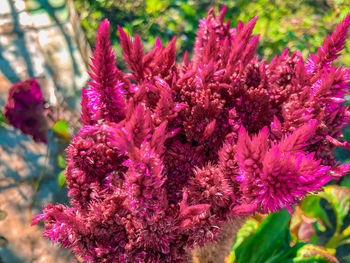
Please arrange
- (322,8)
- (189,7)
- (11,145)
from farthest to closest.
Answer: (322,8), (189,7), (11,145)

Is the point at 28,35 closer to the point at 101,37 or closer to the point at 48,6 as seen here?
the point at 48,6

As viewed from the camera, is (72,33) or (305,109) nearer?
(305,109)

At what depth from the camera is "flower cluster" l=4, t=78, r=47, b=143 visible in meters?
1.41

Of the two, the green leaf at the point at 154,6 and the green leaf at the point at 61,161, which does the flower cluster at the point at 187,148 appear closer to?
the green leaf at the point at 61,161

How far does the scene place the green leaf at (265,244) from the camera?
3.80 feet

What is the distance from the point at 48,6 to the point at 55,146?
4.37 ft

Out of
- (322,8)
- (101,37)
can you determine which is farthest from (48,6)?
(322,8)

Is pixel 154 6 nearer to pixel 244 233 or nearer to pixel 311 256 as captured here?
pixel 244 233

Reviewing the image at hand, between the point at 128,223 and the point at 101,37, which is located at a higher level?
the point at 101,37

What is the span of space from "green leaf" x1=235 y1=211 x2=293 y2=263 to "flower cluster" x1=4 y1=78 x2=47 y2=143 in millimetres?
1210

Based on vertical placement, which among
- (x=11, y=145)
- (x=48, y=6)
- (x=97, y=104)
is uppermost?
(x=97, y=104)

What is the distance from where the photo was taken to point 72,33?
2.41m

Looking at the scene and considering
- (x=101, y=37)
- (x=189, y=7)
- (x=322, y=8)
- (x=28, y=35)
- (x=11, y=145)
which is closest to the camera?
(x=101, y=37)

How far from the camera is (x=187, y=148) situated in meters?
0.69
